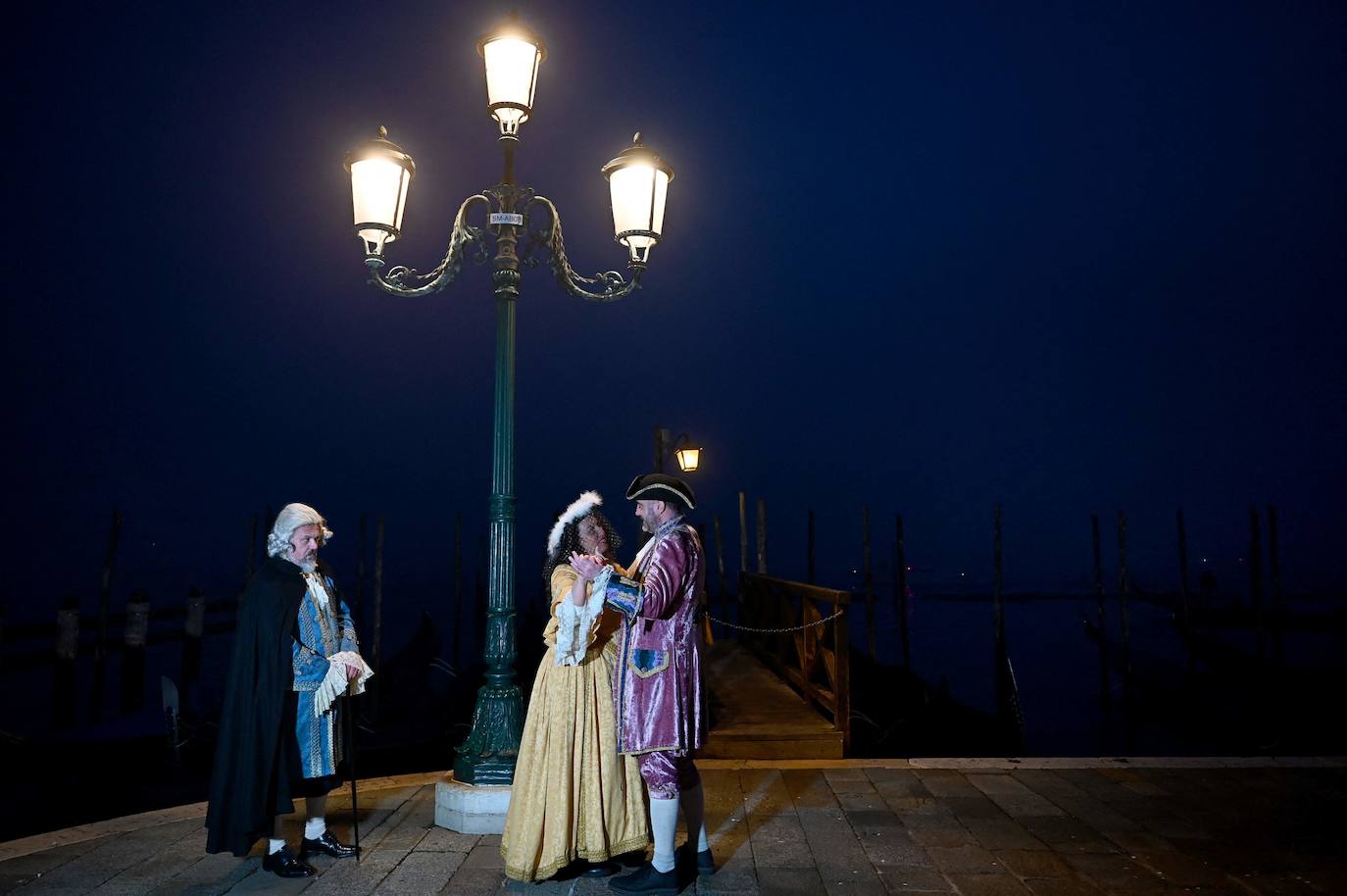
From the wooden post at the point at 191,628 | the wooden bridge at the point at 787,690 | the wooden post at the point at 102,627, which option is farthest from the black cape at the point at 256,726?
the wooden post at the point at 191,628

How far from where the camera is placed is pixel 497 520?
13.1 ft

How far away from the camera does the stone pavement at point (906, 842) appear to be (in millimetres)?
3244

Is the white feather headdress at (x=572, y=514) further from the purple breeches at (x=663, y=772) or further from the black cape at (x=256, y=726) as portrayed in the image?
the black cape at (x=256, y=726)

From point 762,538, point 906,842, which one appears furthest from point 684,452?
point 906,842

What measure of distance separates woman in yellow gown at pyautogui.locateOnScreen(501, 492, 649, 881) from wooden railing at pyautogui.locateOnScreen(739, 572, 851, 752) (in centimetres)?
307

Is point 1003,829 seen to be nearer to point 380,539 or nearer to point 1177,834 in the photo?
point 1177,834

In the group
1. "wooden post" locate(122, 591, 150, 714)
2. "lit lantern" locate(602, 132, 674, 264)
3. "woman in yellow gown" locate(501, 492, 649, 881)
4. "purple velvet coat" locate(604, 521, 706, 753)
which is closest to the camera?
"purple velvet coat" locate(604, 521, 706, 753)

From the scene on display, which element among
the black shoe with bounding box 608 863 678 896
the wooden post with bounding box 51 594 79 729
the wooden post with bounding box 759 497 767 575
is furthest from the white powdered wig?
the wooden post with bounding box 759 497 767 575

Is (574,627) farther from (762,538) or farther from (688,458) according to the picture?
(762,538)

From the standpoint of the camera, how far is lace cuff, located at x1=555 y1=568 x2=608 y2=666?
119 inches

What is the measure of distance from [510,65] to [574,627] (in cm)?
281

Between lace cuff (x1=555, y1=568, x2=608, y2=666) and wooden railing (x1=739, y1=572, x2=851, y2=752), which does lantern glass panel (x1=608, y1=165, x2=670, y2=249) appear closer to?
lace cuff (x1=555, y1=568, x2=608, y2=666)

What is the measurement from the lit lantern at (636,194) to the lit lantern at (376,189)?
1.09m

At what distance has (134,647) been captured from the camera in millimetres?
11922
